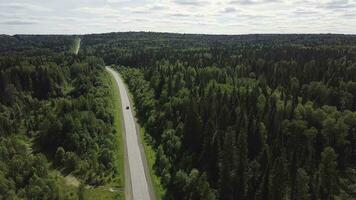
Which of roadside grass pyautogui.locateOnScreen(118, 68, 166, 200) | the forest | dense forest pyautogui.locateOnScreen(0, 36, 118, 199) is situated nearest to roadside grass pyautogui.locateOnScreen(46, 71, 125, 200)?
dense forest pyautogui.locateOnScreen(0, 36, 118, 199)

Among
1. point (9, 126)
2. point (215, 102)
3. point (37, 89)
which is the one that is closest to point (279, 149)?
point (215, 102)

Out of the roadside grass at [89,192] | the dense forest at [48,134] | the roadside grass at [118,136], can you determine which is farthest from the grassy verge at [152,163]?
the dense forest at [48,134]

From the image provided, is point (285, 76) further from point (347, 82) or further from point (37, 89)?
point (37, 89)

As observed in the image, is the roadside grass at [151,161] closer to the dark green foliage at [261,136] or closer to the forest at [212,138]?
the forest at [212,138]

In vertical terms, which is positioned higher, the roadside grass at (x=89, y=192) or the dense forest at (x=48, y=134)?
the dense forest at (x=48, y=134)

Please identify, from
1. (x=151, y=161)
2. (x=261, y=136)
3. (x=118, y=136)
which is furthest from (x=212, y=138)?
(x=118, y=136)

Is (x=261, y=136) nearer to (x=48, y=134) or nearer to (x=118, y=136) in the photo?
(x=118, y=136)
